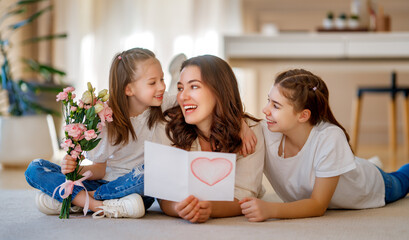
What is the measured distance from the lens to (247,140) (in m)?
1.48

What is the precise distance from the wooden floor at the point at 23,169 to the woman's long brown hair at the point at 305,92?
1.16 meters

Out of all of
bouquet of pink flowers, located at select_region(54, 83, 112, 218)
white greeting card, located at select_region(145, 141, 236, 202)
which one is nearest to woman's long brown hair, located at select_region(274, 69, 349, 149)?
white greeting card, located at select_region(145, 141, 236, 202)

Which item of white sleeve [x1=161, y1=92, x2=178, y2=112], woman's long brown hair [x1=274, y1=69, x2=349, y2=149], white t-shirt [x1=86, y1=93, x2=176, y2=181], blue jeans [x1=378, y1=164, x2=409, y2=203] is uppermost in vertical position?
woman's long brown hair [x1=274, y1=69, x2=349, y2=149]

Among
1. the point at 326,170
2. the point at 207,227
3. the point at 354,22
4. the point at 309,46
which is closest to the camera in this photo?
the point at 207,227

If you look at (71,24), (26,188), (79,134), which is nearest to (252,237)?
(79,134)

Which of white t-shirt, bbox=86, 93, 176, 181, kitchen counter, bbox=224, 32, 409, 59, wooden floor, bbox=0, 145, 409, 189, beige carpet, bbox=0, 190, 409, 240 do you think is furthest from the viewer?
kitchen counter, bbox=224, 32, 409, 59

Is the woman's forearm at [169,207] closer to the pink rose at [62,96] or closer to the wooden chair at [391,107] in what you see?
the pink rose at [62,96]

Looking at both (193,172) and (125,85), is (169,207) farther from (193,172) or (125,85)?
(125,85)

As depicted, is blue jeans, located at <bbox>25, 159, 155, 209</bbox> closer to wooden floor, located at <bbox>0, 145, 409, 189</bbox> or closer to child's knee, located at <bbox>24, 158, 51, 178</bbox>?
child's knee, located at <bbox>24, 158, 51, 178</bbox>

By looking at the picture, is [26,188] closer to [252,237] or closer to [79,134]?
[79,134]

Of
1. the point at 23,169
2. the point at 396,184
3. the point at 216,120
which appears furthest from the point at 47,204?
the point at 23,169

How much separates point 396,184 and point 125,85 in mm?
933

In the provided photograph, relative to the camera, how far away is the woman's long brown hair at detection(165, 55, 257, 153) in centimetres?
147

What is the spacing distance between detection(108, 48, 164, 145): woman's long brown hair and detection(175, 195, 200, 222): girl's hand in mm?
322
